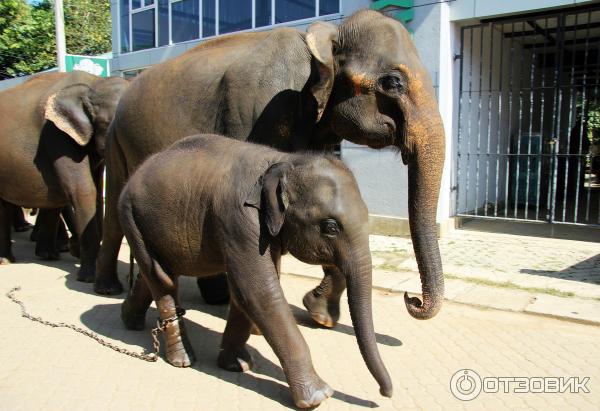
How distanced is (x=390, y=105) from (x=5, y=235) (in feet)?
19.0

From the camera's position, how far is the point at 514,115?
1231 cm

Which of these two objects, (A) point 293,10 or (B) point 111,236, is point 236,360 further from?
(A) point 293,10

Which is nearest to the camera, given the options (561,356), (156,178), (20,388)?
(20,388)

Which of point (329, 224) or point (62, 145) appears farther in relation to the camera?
point (62, 145)

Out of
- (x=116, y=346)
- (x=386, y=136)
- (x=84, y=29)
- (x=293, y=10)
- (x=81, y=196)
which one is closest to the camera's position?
(x=386, y=136)

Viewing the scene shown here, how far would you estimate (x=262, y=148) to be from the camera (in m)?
3.58

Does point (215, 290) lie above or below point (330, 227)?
below

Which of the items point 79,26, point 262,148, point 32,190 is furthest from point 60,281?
point 79,26

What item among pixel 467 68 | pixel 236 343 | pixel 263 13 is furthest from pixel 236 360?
pixel 263 13

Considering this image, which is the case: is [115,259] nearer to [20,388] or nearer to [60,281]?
[60,281]

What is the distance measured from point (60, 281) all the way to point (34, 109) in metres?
2.09

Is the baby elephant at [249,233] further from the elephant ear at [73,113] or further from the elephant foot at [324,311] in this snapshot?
the elephant ear at [73,113]

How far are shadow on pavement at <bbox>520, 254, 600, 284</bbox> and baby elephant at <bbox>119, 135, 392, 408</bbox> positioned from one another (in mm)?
4188

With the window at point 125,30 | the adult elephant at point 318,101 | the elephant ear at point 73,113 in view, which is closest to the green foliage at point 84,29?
the window at point 125,30
